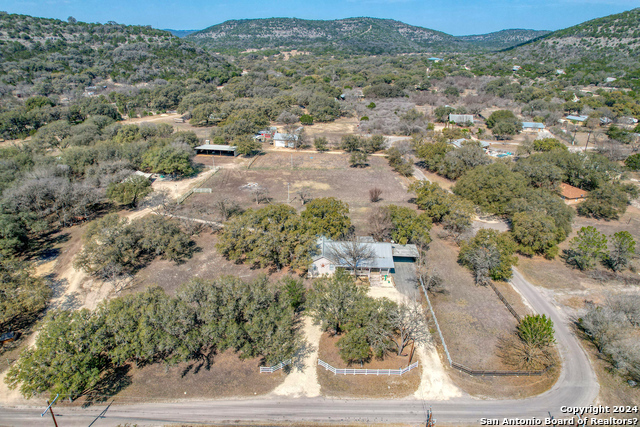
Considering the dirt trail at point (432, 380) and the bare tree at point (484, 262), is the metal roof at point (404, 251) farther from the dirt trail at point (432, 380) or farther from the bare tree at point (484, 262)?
the dirt trail at point (432, 380)

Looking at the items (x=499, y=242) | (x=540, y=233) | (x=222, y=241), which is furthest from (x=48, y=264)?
(x=540, y=233)

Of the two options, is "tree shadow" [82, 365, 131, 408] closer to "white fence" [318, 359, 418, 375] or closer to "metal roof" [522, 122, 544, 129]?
"white fence" [318, 359, 418, 375]

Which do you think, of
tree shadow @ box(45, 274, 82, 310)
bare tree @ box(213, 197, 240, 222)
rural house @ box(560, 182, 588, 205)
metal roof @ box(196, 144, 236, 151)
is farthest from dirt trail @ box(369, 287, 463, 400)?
metal roof @ box(196, 144, 236, 151)

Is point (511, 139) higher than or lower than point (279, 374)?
higher

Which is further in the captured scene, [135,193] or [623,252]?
[135,193]

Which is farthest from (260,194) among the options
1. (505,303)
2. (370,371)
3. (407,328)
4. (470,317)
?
(505,303)

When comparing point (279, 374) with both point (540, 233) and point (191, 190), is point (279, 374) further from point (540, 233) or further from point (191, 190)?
point (191, 190)

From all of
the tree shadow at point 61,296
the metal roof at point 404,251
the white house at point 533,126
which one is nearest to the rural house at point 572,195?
the metal roof at point 404,251
